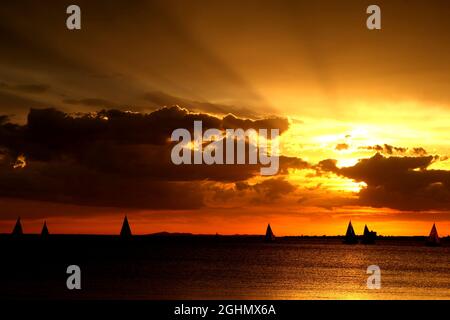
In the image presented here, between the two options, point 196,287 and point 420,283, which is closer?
point 196,287

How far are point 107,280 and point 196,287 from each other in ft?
43.9

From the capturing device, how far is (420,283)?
269 ft

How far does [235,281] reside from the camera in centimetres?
8050
